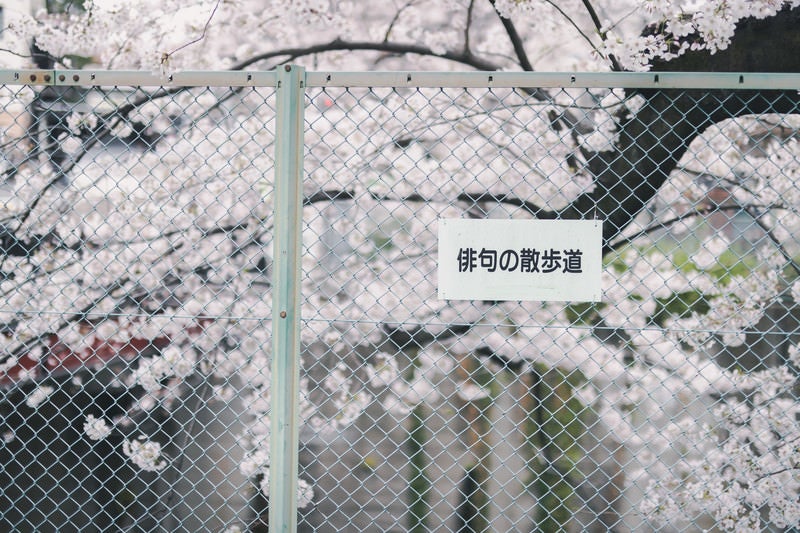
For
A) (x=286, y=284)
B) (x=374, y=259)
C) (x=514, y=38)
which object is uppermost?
(x=514, y=38)

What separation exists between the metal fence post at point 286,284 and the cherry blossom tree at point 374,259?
156cm

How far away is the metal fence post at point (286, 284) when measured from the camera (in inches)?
75.4

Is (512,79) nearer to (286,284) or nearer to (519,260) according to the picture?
(519,260)

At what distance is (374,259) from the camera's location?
3.68 metres

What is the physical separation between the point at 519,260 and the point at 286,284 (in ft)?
2.09

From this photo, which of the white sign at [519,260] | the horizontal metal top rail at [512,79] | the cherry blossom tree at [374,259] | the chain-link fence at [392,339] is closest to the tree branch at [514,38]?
the cherry blossom tree at [374,259]

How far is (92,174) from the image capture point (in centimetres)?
394

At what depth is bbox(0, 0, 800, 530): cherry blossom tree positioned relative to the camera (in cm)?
357

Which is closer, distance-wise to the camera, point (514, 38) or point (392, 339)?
point (514, 38)

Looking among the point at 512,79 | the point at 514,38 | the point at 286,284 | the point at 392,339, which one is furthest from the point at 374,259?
the point at 512,79

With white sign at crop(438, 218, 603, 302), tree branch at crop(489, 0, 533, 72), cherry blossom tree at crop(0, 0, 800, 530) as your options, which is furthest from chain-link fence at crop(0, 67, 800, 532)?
white sign at crop(438, 218, 603, 302)

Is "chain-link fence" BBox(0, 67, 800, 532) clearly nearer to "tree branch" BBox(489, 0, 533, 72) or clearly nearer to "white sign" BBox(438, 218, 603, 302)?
"tree branch" BBox(489, 0, 533, 72)

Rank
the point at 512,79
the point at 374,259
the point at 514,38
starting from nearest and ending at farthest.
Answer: the point at 512,79 < the point at 514,38 < the point at 374,259

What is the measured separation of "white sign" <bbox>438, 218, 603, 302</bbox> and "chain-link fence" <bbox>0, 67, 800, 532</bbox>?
152 cm
